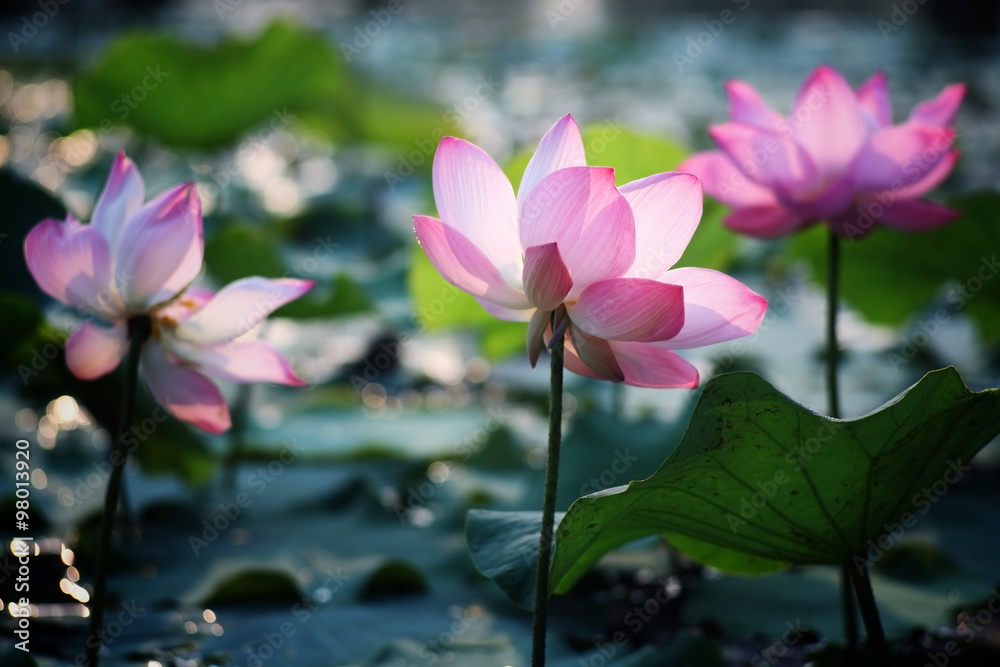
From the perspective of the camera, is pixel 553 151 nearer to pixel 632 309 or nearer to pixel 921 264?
pixel 632 309

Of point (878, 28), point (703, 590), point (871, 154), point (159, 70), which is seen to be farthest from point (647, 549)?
point (878, 28)

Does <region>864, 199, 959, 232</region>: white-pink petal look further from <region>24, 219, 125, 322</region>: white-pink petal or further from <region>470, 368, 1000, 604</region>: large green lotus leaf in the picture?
<region>24, 219, 125, 322</region>: white-pink petal

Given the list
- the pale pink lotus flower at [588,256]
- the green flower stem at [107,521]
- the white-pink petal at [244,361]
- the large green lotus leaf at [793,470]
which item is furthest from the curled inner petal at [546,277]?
the green flower stem at [107,521]

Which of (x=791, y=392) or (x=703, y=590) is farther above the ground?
(x=791, y=392)

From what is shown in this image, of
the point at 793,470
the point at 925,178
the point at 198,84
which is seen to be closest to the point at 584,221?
the point at 793,470

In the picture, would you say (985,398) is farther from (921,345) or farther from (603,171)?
(921,345)

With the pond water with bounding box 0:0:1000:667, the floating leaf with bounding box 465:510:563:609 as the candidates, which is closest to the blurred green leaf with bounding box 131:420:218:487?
the pond water with bounding box 0:0:1000:667
